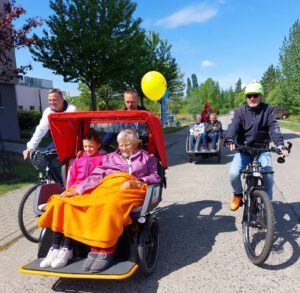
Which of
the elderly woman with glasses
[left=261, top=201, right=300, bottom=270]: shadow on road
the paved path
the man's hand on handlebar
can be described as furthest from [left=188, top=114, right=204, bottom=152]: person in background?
the elderly woman with glasses

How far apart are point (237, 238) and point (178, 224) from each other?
3.08 ft

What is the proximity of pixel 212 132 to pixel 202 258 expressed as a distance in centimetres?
722

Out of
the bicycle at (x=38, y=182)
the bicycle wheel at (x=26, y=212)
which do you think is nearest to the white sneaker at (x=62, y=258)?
the bicycle wheel at (x=26, y=212)

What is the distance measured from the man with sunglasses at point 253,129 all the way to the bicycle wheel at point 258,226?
0.61 meters

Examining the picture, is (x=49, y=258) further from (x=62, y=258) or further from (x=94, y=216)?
(x=94, y=216)

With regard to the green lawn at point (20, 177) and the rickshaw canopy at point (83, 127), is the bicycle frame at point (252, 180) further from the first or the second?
the green lawn at point (20, 177)

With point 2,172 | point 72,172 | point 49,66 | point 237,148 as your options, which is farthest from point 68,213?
point 49,66

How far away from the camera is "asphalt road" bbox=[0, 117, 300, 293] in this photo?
3273 mm

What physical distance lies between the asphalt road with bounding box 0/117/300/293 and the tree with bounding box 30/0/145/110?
9666 millimetres

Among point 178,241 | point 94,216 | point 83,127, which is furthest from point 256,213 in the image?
point 83,127

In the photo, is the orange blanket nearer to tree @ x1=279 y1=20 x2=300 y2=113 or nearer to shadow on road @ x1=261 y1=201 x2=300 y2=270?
shadow on road @ x1=261 y1=201 x2=300 y2=270

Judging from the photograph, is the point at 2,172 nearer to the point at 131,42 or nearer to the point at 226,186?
the point at 226,186

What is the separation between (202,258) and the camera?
12.7ft

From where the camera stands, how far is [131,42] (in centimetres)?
1539
